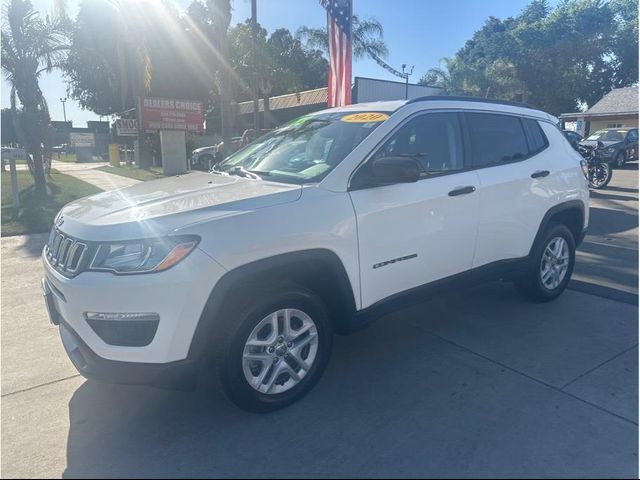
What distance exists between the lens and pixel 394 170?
3123 mm

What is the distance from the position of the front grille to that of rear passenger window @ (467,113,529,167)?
2.96m

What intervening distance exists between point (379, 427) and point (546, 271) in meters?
2.72

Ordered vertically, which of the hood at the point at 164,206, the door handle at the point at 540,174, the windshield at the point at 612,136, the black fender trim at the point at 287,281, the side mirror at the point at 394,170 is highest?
the windshield at the point at 612,136

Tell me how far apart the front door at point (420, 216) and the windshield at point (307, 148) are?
24 centimetres

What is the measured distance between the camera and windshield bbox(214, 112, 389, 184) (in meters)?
3.41

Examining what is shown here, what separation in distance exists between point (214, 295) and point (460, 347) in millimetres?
2168

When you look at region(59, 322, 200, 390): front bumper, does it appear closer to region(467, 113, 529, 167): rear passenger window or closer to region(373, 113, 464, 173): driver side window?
region(373, 113, 464, 173): driver side window

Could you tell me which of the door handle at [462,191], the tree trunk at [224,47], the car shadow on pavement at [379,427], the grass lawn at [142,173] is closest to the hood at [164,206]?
the car shadow on pavement at [379,427]

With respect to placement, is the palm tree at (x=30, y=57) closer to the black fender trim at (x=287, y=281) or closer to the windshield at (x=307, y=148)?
the windshield at (x=307, y=148)

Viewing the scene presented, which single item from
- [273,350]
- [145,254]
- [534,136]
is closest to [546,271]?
[534,136]

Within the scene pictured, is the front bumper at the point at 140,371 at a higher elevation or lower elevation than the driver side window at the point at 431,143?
lower

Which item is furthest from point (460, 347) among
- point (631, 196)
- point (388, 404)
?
point (631, 196)

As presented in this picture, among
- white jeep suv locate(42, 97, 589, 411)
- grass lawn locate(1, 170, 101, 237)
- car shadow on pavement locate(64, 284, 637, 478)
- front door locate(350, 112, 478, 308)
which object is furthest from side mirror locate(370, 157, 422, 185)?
grass lawn locate(1, 170, 101, 237)

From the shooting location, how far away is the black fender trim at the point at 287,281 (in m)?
2.66
